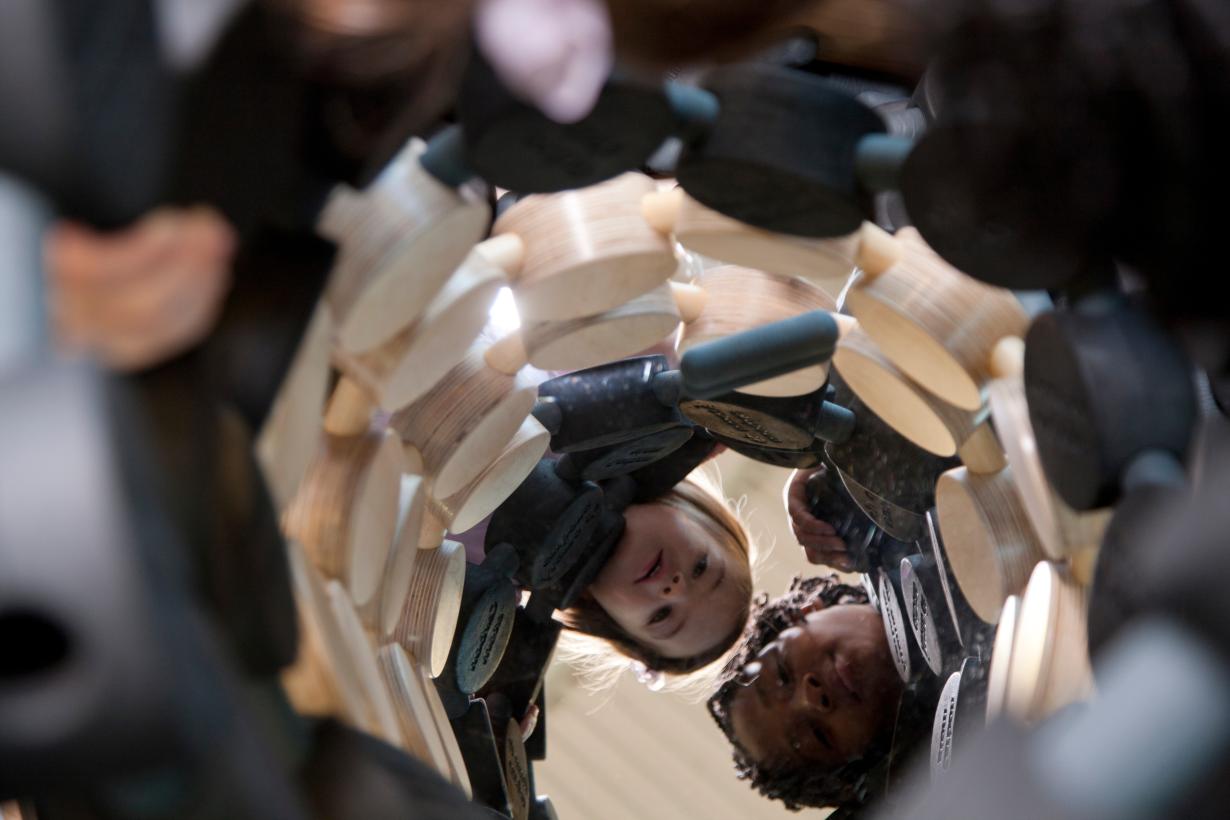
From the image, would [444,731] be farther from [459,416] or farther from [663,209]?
[663,209]

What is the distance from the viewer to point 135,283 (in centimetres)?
32

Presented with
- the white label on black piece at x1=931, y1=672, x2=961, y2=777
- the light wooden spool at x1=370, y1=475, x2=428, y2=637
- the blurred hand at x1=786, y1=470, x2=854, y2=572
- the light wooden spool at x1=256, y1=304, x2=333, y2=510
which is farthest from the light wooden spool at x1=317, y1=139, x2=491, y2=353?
the blurred hand at x1=786, y1=470, x2=854, y2=572

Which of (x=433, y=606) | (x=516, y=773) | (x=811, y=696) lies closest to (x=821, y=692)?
(x=811, y=696)

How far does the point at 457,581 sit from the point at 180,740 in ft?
1.40

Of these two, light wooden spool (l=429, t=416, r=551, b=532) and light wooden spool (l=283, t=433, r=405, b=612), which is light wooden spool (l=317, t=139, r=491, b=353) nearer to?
light wooden spool (l=283, t=433, r=405, b=612)

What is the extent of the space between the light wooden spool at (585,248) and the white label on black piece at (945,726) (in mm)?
336

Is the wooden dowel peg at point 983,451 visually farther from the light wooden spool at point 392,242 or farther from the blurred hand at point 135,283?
the blurred hand at point 135,283

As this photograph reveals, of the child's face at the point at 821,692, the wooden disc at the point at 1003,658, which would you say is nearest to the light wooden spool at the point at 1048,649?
the wooden disc at the point at 1003,658

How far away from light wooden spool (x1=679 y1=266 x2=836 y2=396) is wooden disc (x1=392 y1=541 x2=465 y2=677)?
7.1 inches

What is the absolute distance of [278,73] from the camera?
349mm

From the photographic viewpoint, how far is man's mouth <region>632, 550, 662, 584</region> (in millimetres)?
891

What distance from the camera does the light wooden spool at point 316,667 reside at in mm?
416

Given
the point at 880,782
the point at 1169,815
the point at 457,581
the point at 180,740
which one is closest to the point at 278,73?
the point at 180,740

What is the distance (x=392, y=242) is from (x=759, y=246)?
0.16 m
